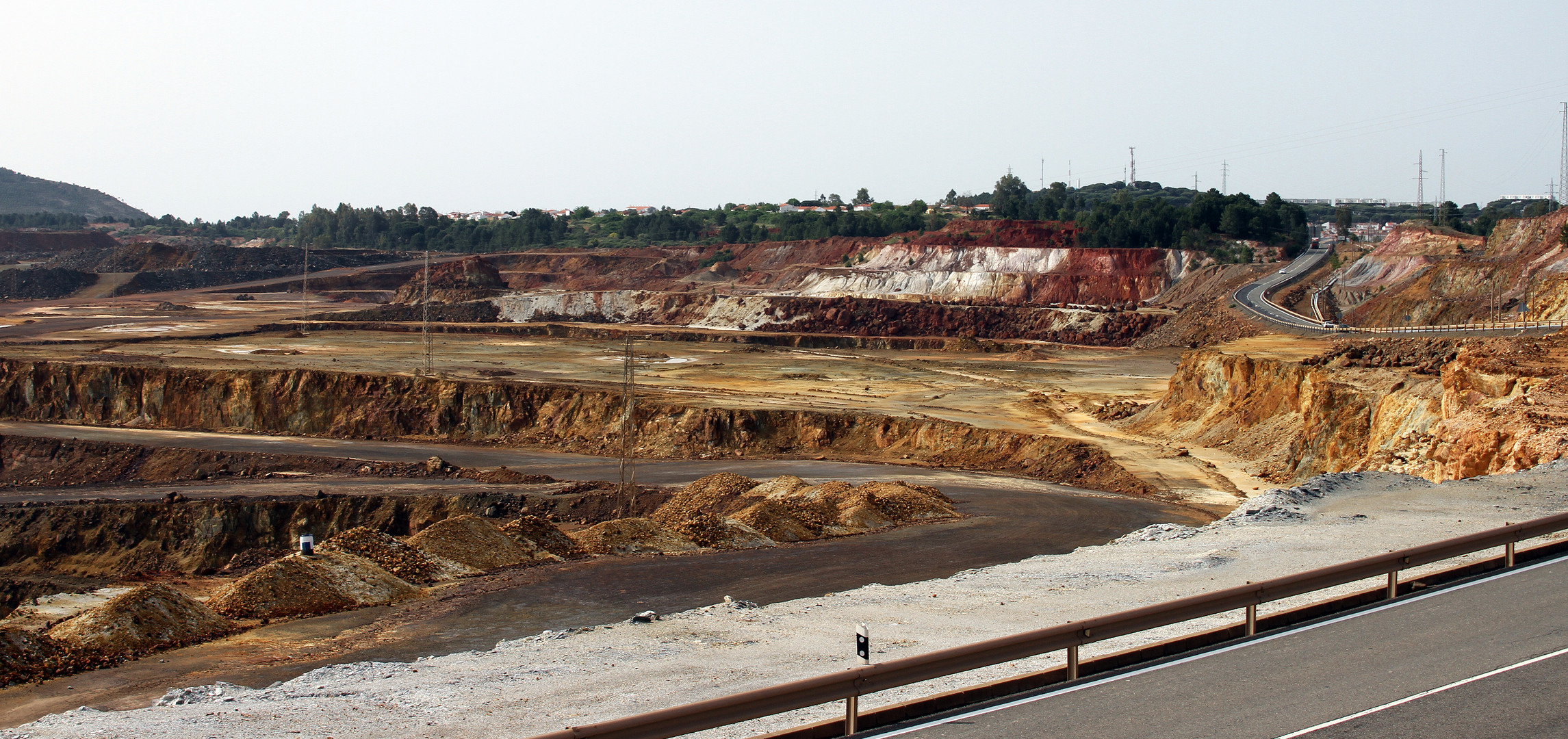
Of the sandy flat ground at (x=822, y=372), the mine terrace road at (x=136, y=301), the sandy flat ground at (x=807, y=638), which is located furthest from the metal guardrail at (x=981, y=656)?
the mine terrace road at (x=136, y=301)

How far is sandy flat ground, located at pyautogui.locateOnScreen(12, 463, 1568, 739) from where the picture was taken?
38.6 ft

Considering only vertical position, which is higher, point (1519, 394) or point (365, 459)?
point (1519, 394)

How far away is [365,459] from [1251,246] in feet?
323

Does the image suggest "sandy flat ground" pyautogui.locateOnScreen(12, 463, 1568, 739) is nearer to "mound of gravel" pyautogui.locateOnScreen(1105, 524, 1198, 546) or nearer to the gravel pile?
"mound of gravel" pyautogui.locateOnScreen(1105, 524, 1198, 546)

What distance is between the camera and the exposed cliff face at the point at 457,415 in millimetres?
53469

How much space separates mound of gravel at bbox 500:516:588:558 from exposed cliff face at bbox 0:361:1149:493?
25.4 metres

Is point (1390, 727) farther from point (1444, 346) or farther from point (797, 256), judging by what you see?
point (797, 256)

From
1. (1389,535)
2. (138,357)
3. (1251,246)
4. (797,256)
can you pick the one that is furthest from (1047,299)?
(1389,535)

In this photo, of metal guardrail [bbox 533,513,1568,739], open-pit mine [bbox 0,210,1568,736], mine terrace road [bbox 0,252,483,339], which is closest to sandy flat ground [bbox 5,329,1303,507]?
open-pit mine [bbox 0,210,1568,736]

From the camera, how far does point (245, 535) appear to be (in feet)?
133

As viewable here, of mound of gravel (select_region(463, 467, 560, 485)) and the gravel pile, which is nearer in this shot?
the gravel pile

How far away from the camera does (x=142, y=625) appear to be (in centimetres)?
1977

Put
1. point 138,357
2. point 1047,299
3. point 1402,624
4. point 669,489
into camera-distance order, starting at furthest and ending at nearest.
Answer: point 1047,299 → point 138,357 → point 669,489 → point 1402,624

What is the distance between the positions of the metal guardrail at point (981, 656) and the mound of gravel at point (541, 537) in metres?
16.1
